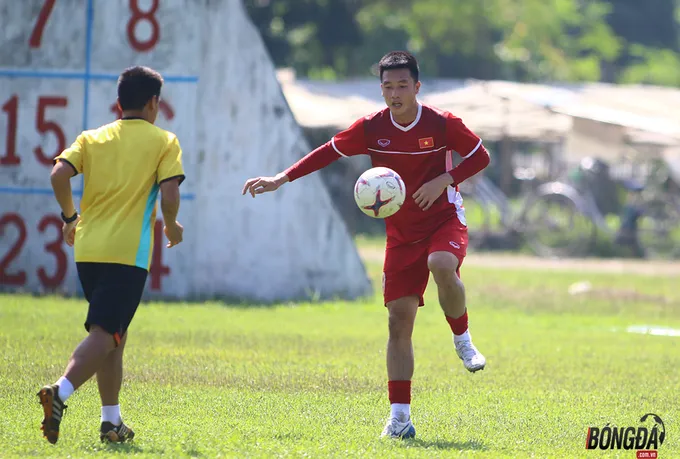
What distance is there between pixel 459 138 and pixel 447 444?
189 cm

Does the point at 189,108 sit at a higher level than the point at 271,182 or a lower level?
higher

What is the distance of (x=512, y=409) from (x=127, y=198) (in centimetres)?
316

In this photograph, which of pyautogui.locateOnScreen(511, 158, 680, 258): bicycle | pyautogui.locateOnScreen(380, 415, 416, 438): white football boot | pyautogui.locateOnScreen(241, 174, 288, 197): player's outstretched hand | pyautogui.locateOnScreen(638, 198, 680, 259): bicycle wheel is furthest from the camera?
pyautogui.locateOnScreen(638, 198, 680, 259): bicycle wheel

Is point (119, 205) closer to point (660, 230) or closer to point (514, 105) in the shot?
point (514, 105)

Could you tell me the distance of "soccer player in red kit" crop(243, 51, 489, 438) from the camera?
7.36 metres

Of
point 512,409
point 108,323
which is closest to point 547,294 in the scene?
point 512,409

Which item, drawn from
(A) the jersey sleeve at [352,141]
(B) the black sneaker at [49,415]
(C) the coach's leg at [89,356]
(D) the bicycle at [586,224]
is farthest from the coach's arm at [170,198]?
(D) the bicycle at [586,224]

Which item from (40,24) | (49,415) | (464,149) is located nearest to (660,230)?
(40,24)

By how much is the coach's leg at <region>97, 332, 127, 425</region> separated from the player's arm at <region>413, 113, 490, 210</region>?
2.00 meters

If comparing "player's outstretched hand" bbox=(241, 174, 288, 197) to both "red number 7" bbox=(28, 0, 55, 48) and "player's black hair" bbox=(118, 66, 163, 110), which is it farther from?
"red number 7" bbox=(28, 0, 55, 48)

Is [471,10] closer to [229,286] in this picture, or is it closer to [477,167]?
[229,286]

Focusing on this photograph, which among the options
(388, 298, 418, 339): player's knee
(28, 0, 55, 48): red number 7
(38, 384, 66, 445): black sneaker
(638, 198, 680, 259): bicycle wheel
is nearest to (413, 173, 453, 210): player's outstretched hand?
(388, 298, 418, 339): player's knee

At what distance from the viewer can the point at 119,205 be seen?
262 inches

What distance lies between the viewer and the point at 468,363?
7.63 metres
